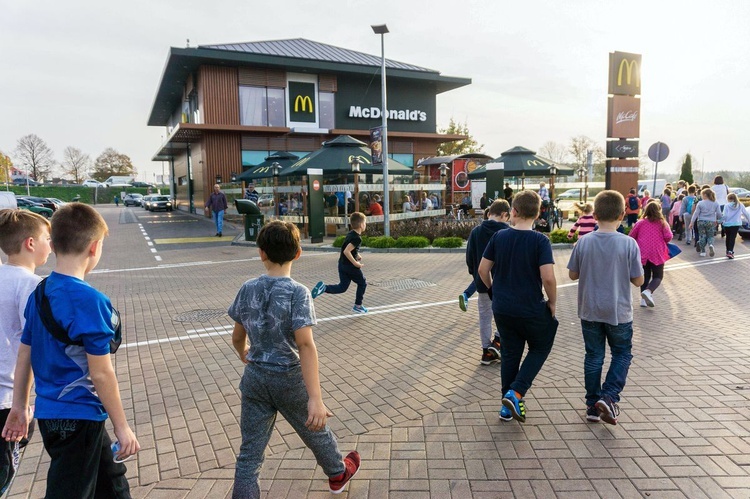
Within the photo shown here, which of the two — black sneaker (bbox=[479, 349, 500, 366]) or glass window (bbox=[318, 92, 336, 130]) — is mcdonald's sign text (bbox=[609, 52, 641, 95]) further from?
black sneaker (bbox=[479, 349, 500, 366])

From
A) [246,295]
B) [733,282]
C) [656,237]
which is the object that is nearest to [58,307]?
[246,295]

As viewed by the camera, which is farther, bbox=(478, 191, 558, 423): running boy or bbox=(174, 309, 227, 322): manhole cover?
bbox=(174, 309, 227, 322): manhole cover

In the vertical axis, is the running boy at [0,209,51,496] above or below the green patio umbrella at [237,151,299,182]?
below

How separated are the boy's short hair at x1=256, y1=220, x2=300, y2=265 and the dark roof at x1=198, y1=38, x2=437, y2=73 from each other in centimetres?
2998

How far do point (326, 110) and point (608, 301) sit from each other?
31.8 meters

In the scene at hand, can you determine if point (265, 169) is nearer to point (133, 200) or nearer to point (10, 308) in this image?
point (10, 308)

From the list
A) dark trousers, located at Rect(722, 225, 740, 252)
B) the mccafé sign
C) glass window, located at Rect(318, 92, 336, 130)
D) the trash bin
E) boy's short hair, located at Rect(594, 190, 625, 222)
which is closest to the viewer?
boy's short hair, located at Rect(594, 190, 625, 222)

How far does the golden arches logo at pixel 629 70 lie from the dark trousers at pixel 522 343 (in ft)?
72.3

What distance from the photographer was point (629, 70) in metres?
22.3

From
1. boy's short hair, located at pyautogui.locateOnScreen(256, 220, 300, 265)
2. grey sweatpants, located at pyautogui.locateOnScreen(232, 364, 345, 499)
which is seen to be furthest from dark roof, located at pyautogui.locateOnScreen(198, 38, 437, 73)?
grey sweatpants, located at pyautogui.locateOnScreen(232, 364, 345, 499)

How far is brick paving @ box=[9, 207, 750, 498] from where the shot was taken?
124 inches

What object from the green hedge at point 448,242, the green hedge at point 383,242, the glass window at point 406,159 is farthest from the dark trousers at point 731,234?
the glass window at point 406,159

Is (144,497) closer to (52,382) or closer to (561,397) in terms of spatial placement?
(52,382)

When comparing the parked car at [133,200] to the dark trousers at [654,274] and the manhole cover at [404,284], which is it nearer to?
the manhole cover at [404,284]
